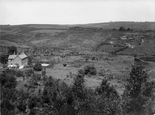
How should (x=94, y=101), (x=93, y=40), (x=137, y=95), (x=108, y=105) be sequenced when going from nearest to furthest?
(x=108, y=105)
(x=94, y=101)
(x=137, y=95)
(x=93, y=40)

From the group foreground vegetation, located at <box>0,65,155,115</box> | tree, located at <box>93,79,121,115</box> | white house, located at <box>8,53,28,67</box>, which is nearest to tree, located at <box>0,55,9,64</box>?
white house, located at <box>8,53,28,67</box>

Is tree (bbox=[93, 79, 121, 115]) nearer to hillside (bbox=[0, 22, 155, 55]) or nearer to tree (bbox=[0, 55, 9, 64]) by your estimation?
tree (bbox=[0, 55, 9, 64])

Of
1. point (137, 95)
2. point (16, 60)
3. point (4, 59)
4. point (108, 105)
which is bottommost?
point (4, 59)

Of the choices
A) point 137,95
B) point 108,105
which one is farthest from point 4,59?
point 108,105

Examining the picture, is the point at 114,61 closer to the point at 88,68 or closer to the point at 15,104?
the point at 88,68

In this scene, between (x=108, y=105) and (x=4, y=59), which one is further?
(x=4, y=59)

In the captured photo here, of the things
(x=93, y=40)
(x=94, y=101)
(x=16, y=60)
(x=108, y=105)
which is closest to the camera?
(x=108, y=105)

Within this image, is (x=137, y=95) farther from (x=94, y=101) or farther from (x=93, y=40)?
(x=93, y=40)

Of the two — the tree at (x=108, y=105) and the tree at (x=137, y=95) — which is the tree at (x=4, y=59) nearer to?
the tree at (x=108, y=105)

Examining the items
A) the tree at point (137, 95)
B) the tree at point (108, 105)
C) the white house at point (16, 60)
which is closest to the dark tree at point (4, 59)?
the white house at point (16, 60)

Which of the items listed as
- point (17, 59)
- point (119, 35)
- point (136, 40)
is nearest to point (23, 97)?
point (17, 59)

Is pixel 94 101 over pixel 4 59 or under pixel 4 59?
over

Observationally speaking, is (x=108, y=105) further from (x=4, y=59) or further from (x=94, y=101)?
(x=4, y=59)
